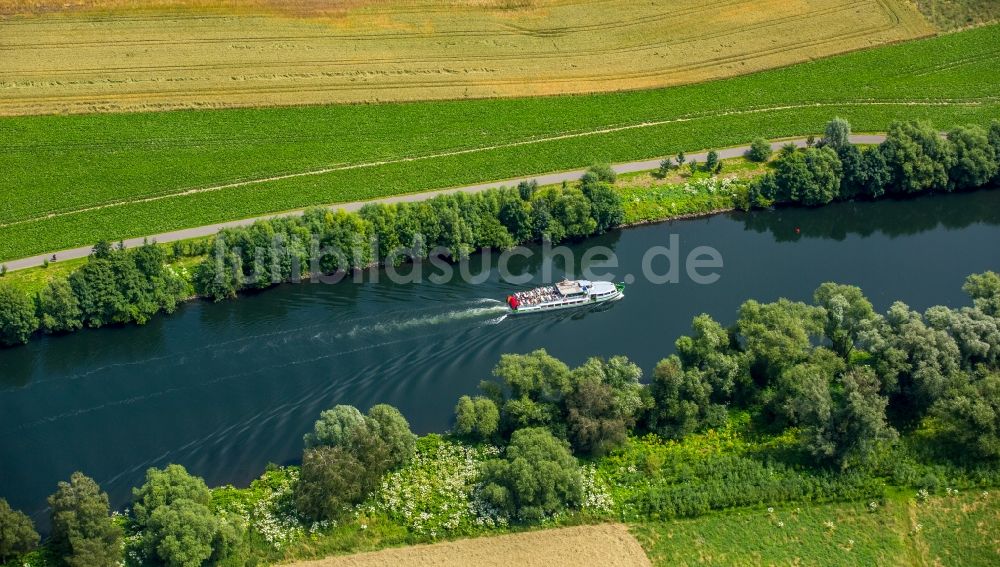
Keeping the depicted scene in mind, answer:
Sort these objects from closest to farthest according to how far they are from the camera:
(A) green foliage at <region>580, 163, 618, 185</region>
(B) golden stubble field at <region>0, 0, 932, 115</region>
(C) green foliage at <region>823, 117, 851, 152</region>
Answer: (A) green foliage at <region>580, 163, 618, 185</region>
(C) green foliage at <region>823, 117, 851, 152</region>
(B) golden stubble field at <region>0, 0, 932, 115</region>

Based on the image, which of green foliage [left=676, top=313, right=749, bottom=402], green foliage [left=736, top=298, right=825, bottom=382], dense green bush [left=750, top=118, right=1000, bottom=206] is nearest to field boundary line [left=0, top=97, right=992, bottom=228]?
dense green bush [left=750, top=118, right=1000, bottom=206]

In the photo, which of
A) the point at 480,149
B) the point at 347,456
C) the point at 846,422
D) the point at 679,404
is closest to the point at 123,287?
the point at 347,456

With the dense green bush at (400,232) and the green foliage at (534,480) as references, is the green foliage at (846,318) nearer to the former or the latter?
the dense green bush at (400,232)

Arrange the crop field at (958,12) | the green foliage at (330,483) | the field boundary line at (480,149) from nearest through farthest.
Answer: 1. the green foliage at (330,483)
2. the field boundary line at (480,149)
3. the crop field at (958,12)

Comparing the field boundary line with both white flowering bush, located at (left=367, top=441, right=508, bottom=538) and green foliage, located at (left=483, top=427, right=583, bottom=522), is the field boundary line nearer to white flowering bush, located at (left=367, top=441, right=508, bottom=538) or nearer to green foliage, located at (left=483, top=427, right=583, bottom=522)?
white flowering bush, located at (left=367, top=441, right=508, bottom=538)

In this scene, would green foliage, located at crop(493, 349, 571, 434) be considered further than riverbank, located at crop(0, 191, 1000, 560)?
No

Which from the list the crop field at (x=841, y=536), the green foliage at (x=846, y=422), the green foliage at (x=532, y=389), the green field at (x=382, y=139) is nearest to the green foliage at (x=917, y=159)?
the green field at (x=382, y=139)
